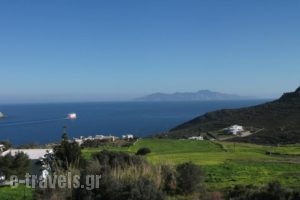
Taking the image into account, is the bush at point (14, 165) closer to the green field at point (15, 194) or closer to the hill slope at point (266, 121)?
the green field at point (15, 194)

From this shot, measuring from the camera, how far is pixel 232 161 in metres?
39.3

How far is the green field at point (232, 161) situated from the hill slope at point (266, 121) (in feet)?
55.3

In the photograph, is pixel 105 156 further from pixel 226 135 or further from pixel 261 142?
pixel 226 135

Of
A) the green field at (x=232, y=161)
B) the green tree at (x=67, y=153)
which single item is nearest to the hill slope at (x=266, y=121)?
the green field at (x=232, y=161)

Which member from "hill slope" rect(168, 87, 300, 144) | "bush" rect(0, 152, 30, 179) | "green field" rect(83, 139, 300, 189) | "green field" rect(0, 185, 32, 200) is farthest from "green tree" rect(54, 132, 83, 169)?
"hill slope" rect(168, 87, 300, 144)

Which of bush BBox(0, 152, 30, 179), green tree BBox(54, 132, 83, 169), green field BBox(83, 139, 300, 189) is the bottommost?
green field BBox(83, 139, 300, 189)

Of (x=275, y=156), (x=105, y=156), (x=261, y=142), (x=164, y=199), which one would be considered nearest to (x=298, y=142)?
(x=261, y=142)

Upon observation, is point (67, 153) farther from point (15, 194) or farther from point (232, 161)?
point (232, 161)

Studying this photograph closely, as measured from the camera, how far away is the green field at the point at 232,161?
2921cm

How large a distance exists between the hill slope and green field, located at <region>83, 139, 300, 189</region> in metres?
16.8

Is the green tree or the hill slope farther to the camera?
the hill slope

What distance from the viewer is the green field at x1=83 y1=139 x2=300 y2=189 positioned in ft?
95.8

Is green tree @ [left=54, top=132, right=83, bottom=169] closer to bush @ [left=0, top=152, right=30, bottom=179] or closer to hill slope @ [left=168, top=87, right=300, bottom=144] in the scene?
bush @ [left=0, top=152, right=30, bottom=179]

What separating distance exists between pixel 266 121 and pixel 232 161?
2100 inches
